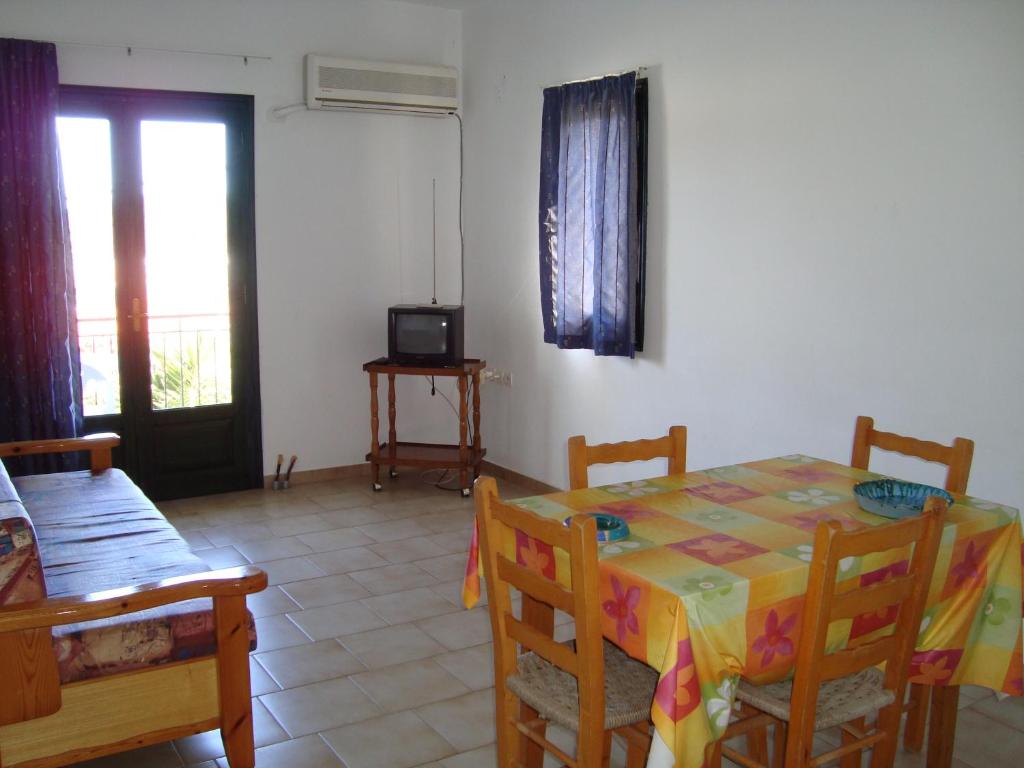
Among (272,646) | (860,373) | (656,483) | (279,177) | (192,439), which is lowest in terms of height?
(272,646)

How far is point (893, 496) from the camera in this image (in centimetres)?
254

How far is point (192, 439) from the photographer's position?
5.29 meters

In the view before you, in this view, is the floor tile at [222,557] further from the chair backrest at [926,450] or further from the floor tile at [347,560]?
the chair backrest at [926,450]

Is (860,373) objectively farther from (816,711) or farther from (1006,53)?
(816,711)

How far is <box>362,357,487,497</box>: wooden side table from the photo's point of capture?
5.28 meters

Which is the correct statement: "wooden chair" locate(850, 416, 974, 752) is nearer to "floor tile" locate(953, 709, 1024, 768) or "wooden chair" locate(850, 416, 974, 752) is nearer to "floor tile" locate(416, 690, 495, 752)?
"floor tile" locate(953, 709, 1024, 768)

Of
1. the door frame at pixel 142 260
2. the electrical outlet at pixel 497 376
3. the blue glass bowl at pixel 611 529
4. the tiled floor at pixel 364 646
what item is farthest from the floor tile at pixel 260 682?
the electrical outlet at pixel 497 376

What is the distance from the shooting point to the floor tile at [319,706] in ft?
9.34

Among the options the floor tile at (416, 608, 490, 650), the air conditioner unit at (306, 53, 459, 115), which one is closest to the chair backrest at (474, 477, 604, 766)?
the floor tile at (416, 608, 490, 650)

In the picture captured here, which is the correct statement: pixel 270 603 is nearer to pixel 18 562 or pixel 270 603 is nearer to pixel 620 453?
pixel 18 562

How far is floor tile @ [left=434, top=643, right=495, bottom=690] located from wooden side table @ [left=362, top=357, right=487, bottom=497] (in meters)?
2.00

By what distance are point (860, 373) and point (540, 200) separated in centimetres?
205

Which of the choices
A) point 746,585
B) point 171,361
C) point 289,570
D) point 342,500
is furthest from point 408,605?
point 171,361

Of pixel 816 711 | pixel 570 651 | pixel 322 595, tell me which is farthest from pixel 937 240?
pixel 322 595
